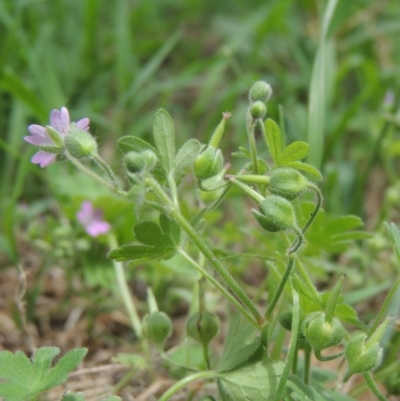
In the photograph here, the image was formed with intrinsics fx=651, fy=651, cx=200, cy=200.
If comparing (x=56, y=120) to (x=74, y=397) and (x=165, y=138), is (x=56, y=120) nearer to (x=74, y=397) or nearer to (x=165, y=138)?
(x=165, y=138)

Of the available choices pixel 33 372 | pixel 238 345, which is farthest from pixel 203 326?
pixel 33 372

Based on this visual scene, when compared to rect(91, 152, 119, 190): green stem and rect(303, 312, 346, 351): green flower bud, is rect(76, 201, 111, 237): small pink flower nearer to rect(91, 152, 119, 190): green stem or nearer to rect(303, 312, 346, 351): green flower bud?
rect(91, 152, 119, 190): green stem

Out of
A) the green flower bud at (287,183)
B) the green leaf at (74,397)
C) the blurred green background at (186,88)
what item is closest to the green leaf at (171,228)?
the green flower bud at (287,183)

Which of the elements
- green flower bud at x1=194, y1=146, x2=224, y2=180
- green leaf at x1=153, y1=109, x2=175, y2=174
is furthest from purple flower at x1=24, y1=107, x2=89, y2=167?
green flower bud at x1=194, y1=146, x2=224, y2=180

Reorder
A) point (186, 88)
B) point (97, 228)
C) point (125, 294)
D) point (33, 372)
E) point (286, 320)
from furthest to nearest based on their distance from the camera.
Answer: point (186, 88) → point (97, 228) → point (125, 294) → point (286, 320) → point (33, 372)

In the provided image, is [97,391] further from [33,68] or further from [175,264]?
[33,68]

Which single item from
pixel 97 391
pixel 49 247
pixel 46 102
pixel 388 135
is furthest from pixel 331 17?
pixel 97 391
